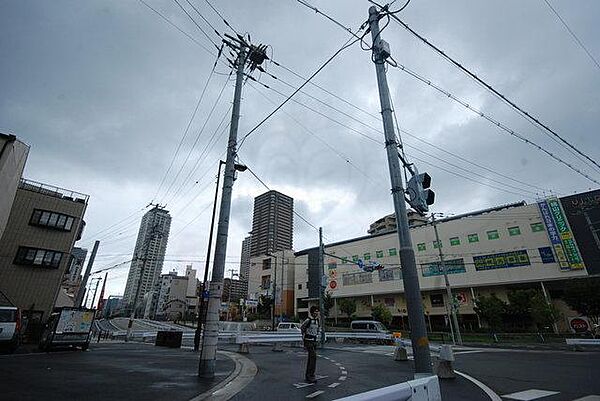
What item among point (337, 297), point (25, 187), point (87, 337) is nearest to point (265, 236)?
point (337, 297)

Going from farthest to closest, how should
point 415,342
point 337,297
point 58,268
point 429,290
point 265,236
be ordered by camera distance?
point 265,236 → point 337,297 → point 429,290 → point 58,268 → point 415,342

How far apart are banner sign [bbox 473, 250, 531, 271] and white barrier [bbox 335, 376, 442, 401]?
4179 cm

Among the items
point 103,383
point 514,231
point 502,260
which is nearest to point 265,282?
point 502,260

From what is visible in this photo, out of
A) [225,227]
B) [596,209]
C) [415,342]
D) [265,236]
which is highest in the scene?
[265,236]

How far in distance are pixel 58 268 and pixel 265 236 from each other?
87.4 meters

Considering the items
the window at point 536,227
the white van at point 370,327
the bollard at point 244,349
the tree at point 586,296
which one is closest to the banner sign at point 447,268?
the window at point 536,227

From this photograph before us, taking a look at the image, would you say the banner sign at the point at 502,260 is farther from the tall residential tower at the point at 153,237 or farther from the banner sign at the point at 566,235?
the tall residential tower at the point at 153,237

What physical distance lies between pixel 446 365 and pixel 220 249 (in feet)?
22.3

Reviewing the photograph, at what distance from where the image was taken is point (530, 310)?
102ft

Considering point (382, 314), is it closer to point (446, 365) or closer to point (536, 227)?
point (536, 227)

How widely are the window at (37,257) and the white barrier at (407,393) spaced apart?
96.8ft

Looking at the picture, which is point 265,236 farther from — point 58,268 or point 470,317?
point 58,268

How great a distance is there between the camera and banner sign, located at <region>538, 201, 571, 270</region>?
33.1m

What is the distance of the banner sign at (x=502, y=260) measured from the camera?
3575cm
